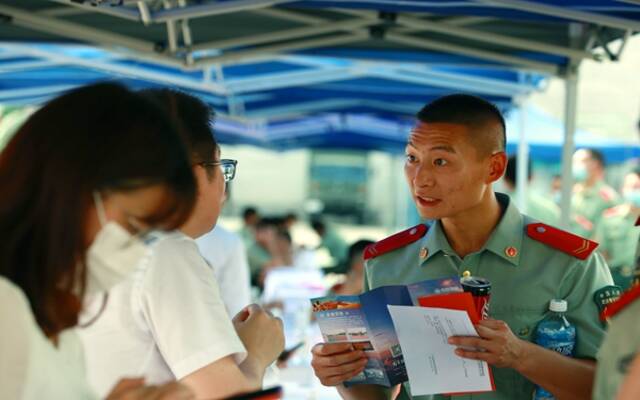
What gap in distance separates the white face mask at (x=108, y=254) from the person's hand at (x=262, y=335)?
0.56m

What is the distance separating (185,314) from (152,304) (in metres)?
0.07

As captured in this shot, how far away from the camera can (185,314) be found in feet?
6.05

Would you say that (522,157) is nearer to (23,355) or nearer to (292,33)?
(292,33)

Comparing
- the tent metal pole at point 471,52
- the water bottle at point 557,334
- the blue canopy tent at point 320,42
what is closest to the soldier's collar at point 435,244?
the water bottle at point 557,334

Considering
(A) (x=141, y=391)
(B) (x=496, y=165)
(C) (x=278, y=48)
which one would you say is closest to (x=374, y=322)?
(B) (x=496, y=165)

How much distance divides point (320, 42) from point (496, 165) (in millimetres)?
2028

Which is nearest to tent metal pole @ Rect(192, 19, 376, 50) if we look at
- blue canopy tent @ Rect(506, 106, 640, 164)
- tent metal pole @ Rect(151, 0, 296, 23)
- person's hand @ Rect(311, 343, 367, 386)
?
tent metal pole @ Rect(151, 0, 296, 23)

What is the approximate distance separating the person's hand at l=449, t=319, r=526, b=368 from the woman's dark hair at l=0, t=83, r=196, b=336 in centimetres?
96

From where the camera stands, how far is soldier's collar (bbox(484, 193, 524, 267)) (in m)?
2.64

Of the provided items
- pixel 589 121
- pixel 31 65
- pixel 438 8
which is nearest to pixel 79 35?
pixel 438 8

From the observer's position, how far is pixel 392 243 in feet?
9.48

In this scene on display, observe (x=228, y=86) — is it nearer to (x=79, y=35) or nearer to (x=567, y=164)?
(x=79, y=35)

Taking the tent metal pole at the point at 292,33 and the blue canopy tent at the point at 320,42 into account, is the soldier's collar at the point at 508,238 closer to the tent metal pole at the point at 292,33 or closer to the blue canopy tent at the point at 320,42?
the blue canopy tent at the point at 320,42

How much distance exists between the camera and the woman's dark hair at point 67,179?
4.74 ft
